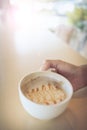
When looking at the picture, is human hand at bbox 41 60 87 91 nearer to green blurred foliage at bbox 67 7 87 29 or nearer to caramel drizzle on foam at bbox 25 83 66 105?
caramel drizzle on foam at bbox 25 83 66 105

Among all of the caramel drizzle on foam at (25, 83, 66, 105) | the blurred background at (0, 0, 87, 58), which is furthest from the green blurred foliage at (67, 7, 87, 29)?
the caramel drizzle on foam at (25, 83, 66, 105)

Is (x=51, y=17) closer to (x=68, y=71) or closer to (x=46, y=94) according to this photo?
(x=68, y=71)

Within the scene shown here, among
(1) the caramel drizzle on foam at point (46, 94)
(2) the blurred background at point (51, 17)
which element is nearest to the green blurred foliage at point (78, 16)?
(2) the blurred background at point (51, 17)

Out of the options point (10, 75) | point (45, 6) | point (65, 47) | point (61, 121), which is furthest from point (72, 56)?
point (45, 6)

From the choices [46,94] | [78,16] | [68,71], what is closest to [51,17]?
[78,16]

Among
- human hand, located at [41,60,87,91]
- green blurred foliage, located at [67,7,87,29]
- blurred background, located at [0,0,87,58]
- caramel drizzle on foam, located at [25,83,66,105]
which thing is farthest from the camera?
green blurred foliage, located at [67,7,87,29]

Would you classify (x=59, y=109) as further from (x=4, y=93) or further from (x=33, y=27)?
(x=33, y=27)
